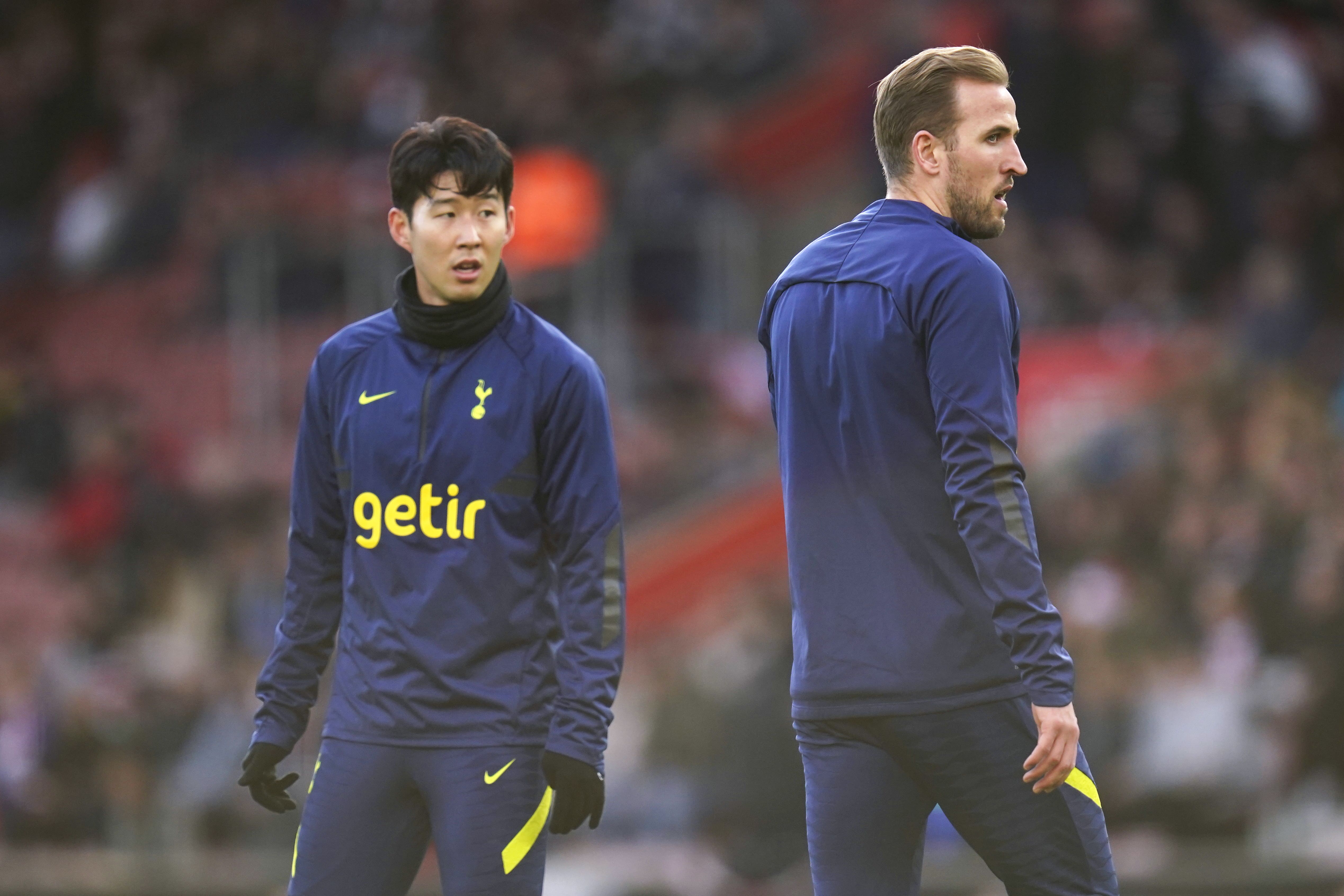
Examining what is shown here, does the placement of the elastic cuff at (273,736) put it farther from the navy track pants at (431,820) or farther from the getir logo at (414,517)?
the getir logo at (414,517)

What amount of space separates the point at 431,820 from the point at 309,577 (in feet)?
1.99

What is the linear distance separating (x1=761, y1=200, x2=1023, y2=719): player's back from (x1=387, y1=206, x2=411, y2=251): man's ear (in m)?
0.94

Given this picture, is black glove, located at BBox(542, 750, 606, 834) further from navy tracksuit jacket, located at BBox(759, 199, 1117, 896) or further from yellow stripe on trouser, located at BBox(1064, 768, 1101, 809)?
yellow stripe on trouser, located at BBox(1064, 768, 1101, 809)

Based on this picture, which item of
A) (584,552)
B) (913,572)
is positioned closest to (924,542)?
(913,572)

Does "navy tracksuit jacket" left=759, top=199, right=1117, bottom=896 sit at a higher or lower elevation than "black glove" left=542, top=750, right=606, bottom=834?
higher

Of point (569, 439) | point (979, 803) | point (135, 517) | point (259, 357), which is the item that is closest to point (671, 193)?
point (259, 357)

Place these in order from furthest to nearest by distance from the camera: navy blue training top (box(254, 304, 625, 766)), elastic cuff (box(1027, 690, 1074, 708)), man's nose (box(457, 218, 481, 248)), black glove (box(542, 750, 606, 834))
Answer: man's nose (box(457, 218, 481, 248)) → navy blue training top (box(254, 304, 625, 766)) → black glove (box(542, 750, 606, 834)) → elastic cuff (box(1027, 690, 1074, 708))

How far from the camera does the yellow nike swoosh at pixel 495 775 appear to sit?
383cm

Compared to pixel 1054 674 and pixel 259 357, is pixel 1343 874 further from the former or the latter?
pixel 259 357

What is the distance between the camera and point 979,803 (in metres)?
3.44

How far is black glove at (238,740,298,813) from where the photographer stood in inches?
159

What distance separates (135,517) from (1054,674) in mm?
9356

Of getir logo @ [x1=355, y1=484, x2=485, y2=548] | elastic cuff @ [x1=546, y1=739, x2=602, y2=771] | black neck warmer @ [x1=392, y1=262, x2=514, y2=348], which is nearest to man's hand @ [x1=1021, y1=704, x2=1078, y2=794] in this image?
elastic cuff @ [x1=546, y1=739, x2=602, y2=771]

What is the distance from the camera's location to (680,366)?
37.2 ft
